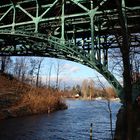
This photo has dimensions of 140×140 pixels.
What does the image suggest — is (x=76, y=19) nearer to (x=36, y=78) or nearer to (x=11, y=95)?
(x=11, y=95)

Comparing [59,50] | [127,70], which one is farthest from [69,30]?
[127,70]

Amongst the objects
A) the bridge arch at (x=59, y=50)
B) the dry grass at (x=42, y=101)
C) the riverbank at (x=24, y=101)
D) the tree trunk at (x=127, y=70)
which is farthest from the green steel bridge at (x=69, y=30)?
the dry grass at (x=42, y=101)

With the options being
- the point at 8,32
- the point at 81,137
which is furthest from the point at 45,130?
the point at 8,32

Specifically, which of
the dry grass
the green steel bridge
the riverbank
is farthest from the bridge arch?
the dry grass

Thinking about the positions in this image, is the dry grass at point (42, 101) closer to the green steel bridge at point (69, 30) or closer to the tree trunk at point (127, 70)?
the green steel bridge at point (69, 30)

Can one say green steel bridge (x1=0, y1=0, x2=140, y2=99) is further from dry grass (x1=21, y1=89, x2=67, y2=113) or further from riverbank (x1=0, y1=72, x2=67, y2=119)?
dry grass (x1=21, y1=89, x2=67, y2=113)

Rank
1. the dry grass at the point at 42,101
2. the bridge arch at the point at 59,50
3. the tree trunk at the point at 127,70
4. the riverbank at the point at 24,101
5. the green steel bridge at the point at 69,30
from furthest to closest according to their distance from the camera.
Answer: the dry grass at the point at 42,101
the riverbank at the point at 24,101
the green steel bridge at the point at 69,30
the bridge arch at the point at 59,50
the tree trunk at the point at 127,70

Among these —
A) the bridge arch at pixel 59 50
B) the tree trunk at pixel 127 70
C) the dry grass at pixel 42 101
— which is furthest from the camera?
the dry grass at pixel 42 101

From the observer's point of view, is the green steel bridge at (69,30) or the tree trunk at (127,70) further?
the green steel bridge at (69,30)

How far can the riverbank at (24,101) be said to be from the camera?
43.6 m

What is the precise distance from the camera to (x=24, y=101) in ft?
157

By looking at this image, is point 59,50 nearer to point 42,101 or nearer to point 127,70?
point 127,70

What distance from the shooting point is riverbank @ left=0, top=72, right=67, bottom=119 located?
4359 cm

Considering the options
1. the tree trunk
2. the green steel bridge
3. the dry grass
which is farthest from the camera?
the dry grass
